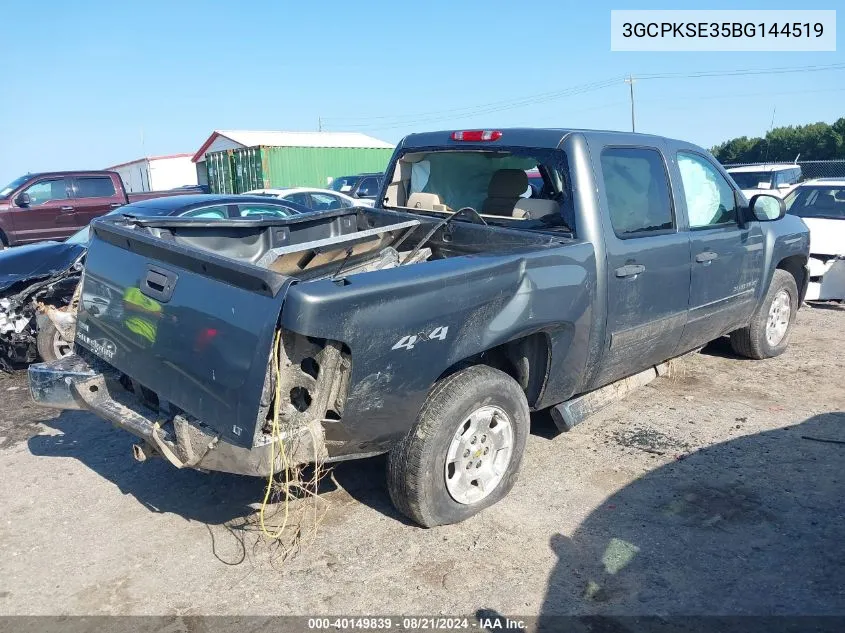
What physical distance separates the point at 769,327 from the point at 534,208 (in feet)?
10.5

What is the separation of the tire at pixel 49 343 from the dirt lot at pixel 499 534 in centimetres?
116

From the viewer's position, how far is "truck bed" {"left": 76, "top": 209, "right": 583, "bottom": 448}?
110 inches

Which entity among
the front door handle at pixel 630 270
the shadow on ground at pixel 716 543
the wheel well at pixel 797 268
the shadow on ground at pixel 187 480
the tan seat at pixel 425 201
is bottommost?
the shadow on ground at pixel 716 543

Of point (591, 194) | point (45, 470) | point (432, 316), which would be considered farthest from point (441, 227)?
point (45, 470)

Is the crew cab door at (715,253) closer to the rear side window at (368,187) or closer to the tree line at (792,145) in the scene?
the rear side window at (368,187)

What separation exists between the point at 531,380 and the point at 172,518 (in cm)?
210

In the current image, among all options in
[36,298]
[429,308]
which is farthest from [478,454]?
[36,298]

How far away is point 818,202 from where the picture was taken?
1005 centimetres

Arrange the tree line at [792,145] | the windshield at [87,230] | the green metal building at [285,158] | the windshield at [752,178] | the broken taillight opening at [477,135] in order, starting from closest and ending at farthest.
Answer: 1. the broken taillight opening at [477,135]
2. the windshield at [87,230]
3. the windshield at [752,178]
4. the green metal building at [285,158]
5. the tree line at [792,145]

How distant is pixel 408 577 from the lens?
10.6ft

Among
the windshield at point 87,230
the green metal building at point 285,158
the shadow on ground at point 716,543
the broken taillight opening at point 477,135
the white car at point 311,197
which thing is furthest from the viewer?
the green metal building at point 285,158

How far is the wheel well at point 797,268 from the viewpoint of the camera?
6285 millimetres

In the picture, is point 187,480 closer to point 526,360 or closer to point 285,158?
point 526,360

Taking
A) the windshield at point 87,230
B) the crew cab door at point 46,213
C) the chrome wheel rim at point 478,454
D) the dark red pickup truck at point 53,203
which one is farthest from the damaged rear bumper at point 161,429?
the crew cab door at point 46,213
